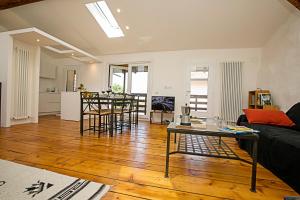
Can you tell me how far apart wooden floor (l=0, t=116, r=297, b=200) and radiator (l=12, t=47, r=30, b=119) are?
1830mm

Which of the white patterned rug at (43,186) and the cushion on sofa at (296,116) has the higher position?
the cushion on sofa at (296,116)

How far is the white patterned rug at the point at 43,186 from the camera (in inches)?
42.1

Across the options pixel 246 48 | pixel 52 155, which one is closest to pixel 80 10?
pixel 52 155

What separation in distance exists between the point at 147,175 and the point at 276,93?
3639 millimetres

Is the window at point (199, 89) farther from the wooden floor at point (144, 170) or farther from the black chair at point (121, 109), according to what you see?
the wooden floor at point (144, 170)

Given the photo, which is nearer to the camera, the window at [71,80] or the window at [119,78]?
the window at [119,78]

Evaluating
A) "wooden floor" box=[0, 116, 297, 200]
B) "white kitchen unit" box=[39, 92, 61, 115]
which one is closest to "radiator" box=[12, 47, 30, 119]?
"white kitchen unit" box=[39, 92, 61, 115]

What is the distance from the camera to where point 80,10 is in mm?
4031

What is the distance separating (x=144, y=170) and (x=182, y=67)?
13.3ft

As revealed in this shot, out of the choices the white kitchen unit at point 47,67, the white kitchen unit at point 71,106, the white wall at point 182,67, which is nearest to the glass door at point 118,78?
the white wall at point 182,67

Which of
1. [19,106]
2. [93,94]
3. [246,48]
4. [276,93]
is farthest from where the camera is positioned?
[246,48]

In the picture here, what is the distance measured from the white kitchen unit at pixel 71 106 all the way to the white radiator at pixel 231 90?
4414mm

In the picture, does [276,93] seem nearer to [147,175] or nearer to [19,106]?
[147,175]

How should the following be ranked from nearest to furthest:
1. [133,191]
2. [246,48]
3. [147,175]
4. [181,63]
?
[133,191], [147,175], [246,48], [181,63]
